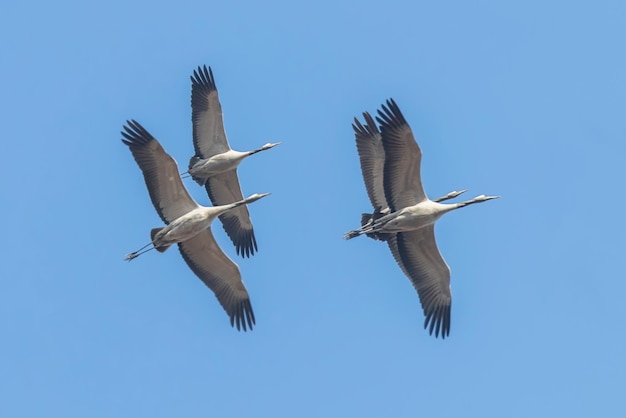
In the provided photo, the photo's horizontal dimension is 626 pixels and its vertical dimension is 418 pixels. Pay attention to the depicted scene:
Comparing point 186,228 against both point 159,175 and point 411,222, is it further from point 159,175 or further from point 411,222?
point 411,222

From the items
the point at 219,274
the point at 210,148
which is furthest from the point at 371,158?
the point at 219,274

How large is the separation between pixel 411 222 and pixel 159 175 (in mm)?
7006

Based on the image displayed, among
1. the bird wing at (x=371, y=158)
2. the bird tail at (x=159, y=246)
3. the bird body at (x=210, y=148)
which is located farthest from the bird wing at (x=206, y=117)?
the bird tail at (x=159, y=246)

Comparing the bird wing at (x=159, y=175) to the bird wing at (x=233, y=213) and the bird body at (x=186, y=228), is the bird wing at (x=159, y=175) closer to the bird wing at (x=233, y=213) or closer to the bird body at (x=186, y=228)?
the bird body at (x=186, y=228)

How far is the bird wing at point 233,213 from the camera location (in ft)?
158

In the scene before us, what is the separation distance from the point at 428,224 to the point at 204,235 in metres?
6.20

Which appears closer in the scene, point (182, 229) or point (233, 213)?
point (182, 229)

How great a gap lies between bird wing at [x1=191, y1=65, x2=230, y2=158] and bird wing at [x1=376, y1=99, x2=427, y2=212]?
24.9 feet

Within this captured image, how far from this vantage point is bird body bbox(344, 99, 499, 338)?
4109cm

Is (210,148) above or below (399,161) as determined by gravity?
above

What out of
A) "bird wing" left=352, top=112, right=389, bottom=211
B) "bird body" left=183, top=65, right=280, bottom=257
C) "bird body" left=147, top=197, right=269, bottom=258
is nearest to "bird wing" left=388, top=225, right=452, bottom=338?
"bird wing" left=352, top=112, right=389, bottom=211

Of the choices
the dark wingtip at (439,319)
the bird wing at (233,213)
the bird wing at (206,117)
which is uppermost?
the bird wing at (206,117)

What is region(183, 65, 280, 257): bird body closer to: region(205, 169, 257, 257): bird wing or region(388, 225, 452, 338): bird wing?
region(205, 169, 257, 257): bird wing

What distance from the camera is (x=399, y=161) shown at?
41.4 m
